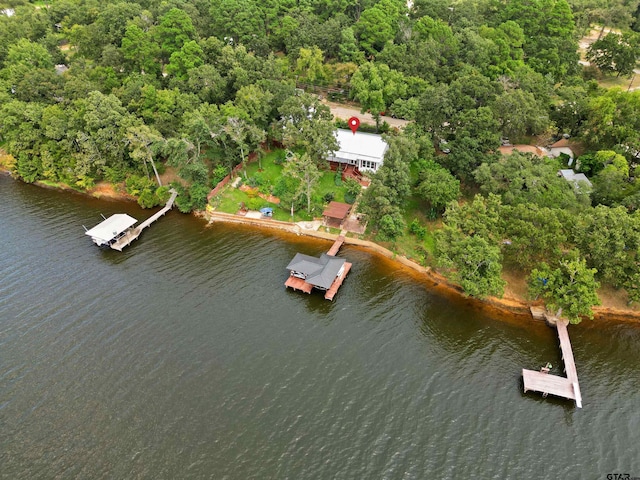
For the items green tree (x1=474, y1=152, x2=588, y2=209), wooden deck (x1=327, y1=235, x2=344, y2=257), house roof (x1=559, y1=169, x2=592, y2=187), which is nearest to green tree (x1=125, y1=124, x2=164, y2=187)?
wooden deck (x1=327, y1=235, x2=344, y2=257)

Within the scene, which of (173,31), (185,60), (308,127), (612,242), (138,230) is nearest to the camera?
(612,242)

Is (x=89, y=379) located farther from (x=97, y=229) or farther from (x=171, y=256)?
(x=97, y=229)

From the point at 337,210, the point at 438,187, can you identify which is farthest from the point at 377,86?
the point at 337,210

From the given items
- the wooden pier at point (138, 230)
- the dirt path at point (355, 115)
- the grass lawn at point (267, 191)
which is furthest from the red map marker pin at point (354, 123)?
the wooden pier at point (138, 230)

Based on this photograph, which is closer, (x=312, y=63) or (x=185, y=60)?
(x=185, y=60)

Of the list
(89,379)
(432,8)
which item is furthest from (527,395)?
(432,8)

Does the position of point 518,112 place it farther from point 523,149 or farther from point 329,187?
point 329,187
